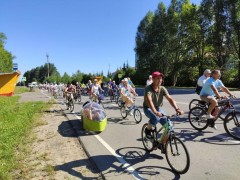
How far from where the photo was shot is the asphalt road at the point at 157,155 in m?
5.86

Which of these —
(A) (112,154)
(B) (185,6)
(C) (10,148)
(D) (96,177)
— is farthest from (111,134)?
(B) (185,6)

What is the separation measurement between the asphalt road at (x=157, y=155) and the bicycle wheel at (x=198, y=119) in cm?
20

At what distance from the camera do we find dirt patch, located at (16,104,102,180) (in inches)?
245

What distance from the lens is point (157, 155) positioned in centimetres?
709

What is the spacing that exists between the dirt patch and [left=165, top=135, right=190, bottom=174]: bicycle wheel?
1.48m

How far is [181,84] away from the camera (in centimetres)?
5503

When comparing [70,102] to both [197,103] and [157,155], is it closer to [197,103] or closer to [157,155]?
[197,103]

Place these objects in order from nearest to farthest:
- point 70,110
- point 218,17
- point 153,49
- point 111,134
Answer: point 111,134, point 70,110, point 218,17, point 153,49

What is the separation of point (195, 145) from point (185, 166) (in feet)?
6.88

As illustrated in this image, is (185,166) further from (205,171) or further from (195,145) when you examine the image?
(195,145)

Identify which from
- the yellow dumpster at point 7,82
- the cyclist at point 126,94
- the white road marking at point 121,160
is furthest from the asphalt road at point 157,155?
the yellow dumpster at point 7,82

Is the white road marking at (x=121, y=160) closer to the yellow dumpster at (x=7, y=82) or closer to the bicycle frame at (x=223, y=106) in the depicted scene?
the bicycle frame at (x=223, y=106)

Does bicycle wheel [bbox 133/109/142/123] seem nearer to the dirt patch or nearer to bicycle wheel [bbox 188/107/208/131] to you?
Answer: bicycle wheel [bbox 188/107/208/131]

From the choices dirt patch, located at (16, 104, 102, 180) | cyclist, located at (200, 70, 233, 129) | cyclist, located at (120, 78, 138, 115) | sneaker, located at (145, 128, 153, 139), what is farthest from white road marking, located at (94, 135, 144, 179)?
cyclist, located at (120, 78, 138, 115)
